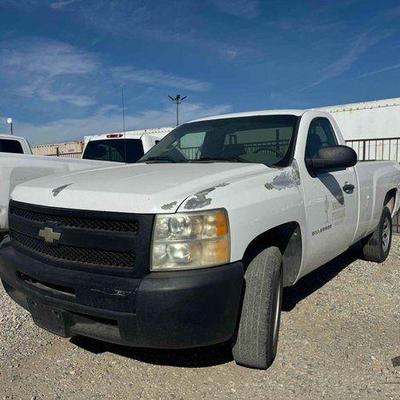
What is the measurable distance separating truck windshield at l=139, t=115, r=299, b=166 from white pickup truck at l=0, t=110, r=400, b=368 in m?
0.03

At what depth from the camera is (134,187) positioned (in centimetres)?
259

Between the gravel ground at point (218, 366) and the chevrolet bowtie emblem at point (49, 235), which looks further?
the gravel ground at point (218, 366)

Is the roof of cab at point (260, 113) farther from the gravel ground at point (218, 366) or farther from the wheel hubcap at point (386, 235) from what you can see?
the wheel hubcap at point (386, 235)

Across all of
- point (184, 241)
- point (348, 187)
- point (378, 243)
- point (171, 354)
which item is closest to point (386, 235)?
point (378, 243)

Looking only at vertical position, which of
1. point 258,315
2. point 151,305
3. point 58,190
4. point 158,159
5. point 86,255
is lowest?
point 258,315

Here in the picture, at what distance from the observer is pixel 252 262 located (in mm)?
2793

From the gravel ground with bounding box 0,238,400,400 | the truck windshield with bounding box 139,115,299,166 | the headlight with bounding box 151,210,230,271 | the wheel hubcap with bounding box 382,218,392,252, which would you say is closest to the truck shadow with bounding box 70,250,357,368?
the gravel ground with bounding box 0,238,400,400

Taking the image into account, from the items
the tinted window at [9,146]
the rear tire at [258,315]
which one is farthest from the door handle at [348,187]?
the tinted window at [9,146]

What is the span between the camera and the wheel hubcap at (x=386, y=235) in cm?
574

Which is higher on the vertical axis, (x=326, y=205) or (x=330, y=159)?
(x=330, y=159)

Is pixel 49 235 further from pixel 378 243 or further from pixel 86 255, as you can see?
pixel 378 243

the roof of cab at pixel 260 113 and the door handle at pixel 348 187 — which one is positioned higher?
the roof of cab at pixel 260 113

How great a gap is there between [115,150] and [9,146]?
186 centimetres

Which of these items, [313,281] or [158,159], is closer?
[158,159]
